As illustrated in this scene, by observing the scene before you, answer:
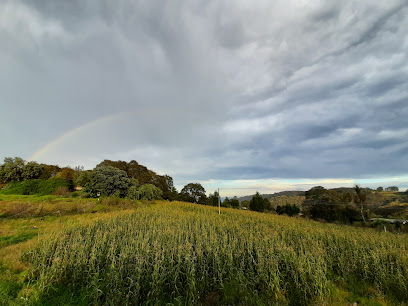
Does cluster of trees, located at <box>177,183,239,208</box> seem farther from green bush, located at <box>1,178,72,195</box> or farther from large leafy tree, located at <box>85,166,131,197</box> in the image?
green bush, located at <box>1,178,72,195</box>

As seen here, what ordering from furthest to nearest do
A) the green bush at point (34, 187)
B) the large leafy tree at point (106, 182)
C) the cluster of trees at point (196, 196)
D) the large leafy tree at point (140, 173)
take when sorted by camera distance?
the cluster of trees at point (196, 196) → the large leafy tree at point (140, 173) → the green bush at point (34, 187) → the large leafy tree at point (106, 182)

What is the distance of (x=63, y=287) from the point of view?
584 cm

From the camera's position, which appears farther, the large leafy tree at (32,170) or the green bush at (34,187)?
the large leafy tree at (32,170)

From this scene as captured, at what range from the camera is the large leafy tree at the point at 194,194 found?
167ft

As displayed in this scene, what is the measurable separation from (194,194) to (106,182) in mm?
28419

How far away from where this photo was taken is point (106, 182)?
27.6 m

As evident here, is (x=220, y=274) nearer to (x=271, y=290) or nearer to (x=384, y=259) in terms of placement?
(x=271, y=290)

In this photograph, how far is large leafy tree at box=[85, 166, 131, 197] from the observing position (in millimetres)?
27109

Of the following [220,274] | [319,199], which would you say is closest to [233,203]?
[319,199]

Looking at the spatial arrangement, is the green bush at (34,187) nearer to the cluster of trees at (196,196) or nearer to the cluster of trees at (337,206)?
the cluster of trees at (196,196)

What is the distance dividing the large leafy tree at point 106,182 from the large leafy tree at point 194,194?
23517mm

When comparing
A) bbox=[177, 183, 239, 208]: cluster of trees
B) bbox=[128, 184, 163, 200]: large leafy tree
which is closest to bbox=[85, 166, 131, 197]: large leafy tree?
bbox=[128, 184, 163, 200]: large leafy tree

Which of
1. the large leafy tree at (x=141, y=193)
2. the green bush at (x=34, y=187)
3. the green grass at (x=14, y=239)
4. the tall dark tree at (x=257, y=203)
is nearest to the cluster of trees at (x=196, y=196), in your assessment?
the tall dark tree at (x=257, y=203)

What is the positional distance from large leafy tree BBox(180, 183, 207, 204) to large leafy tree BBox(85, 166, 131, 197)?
23.5 meters
